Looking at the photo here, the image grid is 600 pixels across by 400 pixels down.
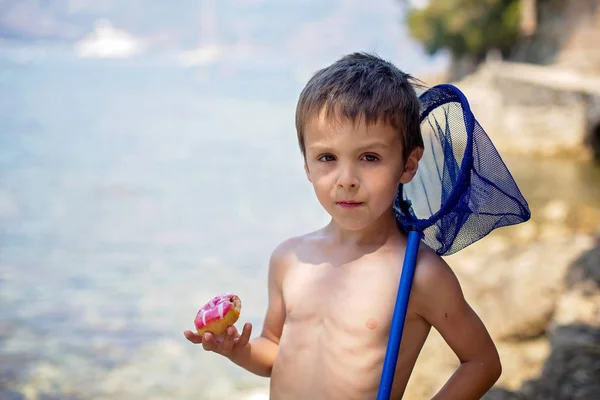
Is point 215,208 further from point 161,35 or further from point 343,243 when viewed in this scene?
point 161,35

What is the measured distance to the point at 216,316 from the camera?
1.48 m

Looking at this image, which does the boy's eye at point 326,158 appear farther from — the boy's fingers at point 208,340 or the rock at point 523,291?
the rock at point 523,291

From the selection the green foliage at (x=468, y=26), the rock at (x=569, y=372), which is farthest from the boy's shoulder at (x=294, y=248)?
the green foliage at (x=468, y=26)

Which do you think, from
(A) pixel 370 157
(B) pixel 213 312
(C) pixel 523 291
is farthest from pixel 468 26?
(B) pixel 213 312

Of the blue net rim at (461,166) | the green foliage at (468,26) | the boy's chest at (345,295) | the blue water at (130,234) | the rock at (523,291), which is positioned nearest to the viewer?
the blue net rim at (461,166)

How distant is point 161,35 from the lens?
115 feet

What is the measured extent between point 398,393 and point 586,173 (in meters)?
10.1

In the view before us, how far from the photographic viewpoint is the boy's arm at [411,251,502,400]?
1.47 m

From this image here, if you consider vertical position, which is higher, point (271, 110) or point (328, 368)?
point (271, 110)

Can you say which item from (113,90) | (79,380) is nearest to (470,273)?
(79,380)

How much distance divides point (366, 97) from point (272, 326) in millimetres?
553

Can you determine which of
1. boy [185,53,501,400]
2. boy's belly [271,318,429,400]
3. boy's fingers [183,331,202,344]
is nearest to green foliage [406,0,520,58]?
boy [185,53,501,400]

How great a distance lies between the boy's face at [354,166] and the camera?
4.77 ft

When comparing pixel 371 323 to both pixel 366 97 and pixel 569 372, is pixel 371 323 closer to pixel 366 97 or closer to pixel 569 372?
pixel 366 97
